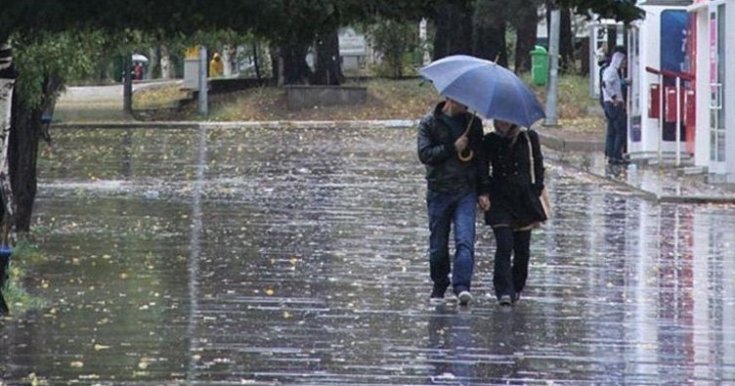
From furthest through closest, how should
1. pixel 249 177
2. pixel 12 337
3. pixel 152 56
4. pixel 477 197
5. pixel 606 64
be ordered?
1. pixel 152 56
2. pixel 606 64
3. pixel 249 177
4. pixel 477 197
5. pixel 12 337

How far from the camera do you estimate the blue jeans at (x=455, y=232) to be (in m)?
12.7

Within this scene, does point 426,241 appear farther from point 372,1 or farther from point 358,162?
point 358,162

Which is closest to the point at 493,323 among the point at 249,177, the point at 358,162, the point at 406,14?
the point at 406,14

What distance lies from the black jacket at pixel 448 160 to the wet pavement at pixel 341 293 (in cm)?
89

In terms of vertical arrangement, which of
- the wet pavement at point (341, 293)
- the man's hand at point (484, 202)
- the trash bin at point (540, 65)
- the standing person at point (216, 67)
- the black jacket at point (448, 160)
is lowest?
the wet pavement at point (341, 293)

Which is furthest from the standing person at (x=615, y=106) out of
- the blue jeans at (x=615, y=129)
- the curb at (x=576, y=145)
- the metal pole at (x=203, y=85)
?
the metal pole at (x=203, y=85)

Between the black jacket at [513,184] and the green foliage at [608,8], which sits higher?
the green foliage at [608,8]

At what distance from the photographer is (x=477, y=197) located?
1277 centimetres

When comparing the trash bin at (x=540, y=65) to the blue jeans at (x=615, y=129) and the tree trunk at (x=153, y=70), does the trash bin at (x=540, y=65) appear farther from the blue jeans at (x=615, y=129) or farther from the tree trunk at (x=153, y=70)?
the tree trunk at (x=153, y=70)

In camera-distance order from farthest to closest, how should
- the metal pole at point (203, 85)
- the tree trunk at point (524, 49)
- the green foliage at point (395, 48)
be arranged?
1. the green foliage at point (395, 48)
2. the tree trunk at point (524, 49)
3. the metal pole at point (203, 85)

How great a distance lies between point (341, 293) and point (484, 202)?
1.44 metres

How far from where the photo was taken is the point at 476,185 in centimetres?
1280

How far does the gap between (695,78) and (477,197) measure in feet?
45.0

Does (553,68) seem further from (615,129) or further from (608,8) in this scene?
(608,8)
